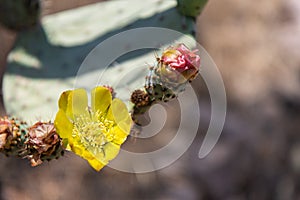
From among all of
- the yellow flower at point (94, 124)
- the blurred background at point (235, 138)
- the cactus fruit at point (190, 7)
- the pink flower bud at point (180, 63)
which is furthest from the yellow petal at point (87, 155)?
the blurred background at point (235, 138)

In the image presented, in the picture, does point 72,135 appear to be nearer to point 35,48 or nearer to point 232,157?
point 35,48

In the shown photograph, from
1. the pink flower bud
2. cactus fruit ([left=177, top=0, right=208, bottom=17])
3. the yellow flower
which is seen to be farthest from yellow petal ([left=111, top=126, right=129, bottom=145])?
cactus fruit ([left=177, top=0, right=208, bottom=17])

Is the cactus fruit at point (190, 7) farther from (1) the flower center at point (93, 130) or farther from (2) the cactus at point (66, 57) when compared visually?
(1) the flower center at point (93, 130)

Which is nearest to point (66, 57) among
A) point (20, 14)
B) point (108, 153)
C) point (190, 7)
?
point (20, 14)

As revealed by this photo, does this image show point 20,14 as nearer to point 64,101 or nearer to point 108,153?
point 64,101

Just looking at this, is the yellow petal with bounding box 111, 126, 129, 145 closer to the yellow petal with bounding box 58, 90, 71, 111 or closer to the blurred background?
the yellow petal with bounding box 58, 90, 71, 111

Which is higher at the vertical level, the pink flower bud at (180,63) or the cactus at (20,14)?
the pink flower bud at (180,63)
